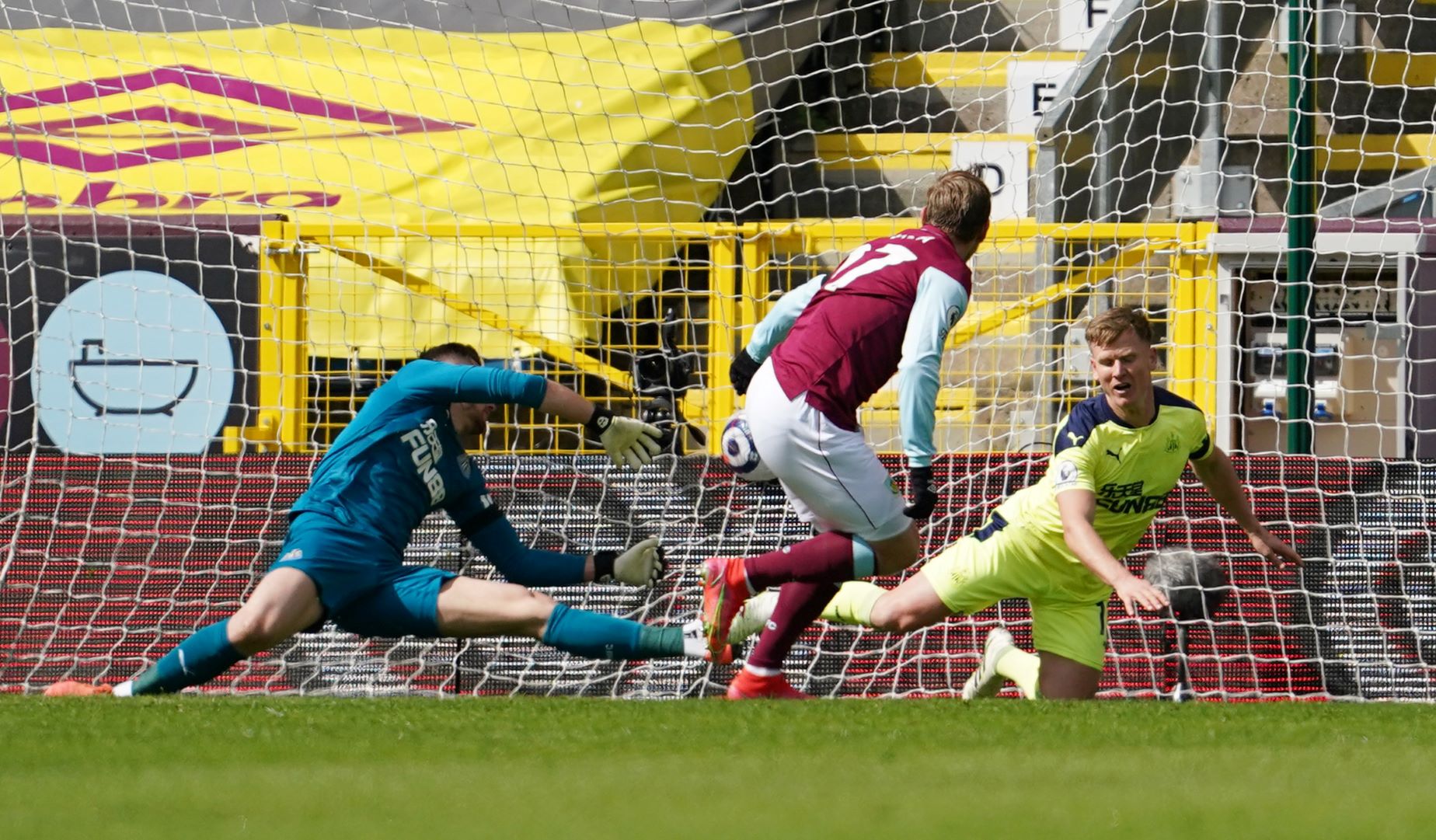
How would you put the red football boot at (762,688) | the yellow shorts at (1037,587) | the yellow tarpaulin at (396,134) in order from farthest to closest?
the yellow tarpaulin at (396,134)
the yellow shorts at (1037,587)
the red football boot at (762,688)

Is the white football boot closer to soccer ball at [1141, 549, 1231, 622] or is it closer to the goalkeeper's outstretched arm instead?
the goalkeeper's outstretched arm

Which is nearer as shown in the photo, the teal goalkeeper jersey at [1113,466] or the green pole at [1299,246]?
the teal goalkeeper jersey at [1113,466]

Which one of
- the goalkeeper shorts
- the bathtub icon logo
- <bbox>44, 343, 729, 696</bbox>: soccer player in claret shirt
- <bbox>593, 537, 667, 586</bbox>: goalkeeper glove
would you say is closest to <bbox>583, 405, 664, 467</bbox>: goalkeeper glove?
<bbox>44, 343, 729, 696</bbox>: soccer player in claret shirt

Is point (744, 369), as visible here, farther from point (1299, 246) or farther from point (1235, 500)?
point (1299, 246)

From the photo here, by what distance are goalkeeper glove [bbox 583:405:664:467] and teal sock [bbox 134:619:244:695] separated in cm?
126

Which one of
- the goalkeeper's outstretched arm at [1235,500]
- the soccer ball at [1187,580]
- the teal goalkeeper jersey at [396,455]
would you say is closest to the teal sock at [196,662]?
the teal goalkeeper jersey at [396,455]

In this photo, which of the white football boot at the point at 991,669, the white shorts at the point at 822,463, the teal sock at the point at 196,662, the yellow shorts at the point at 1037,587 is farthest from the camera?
the white football boot at the point at 991,669

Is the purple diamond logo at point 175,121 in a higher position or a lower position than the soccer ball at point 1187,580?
higher

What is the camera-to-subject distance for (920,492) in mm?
4641

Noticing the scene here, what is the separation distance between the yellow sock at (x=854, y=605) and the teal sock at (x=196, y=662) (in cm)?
187

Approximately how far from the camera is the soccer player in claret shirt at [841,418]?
188 inches

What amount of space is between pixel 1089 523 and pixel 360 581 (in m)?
2.19

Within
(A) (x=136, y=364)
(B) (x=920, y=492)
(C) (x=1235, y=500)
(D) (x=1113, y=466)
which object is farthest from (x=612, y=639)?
(A) (x=136, y=364)

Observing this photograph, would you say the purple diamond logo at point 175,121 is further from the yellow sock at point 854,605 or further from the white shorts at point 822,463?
the white shorts at point 822,463
